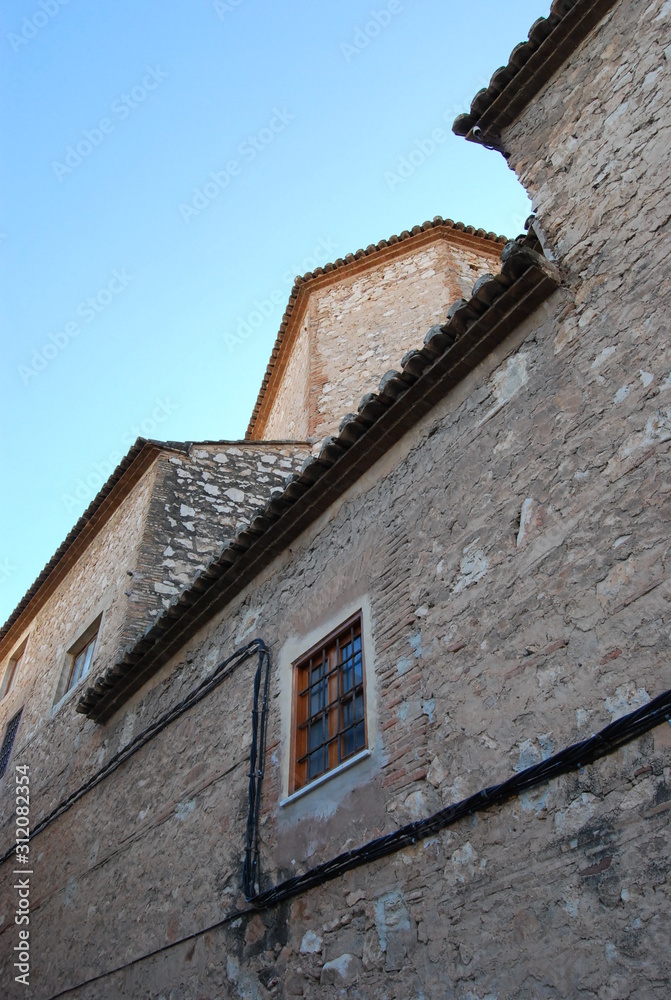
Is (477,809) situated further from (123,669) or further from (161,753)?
(123,669)

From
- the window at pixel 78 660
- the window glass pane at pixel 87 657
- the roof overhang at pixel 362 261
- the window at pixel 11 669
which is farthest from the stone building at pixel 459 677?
the roof overhang at pixel 362 261

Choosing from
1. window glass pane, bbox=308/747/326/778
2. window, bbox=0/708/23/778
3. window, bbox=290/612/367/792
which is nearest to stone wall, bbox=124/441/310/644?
window, bbox=290/612/367/792

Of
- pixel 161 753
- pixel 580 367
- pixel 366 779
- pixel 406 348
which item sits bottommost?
pixel 366 779

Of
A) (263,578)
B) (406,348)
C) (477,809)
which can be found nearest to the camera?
(477,809)

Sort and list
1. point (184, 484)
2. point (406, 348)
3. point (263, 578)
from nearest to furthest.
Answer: point (263, 578), point (184, 484), point (406, 348)

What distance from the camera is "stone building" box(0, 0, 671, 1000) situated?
330cm

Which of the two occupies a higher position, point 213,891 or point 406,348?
point 406,348

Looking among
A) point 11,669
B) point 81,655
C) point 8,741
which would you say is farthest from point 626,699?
point 11,669

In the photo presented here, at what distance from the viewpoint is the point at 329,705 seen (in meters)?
5.14

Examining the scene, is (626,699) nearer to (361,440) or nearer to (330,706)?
(330,706)

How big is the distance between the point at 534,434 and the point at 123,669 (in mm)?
4943

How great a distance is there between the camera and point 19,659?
12.8m

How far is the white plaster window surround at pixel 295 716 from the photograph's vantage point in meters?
4.51

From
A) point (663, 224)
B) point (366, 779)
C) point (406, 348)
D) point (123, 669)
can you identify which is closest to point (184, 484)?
point (123, 669)
